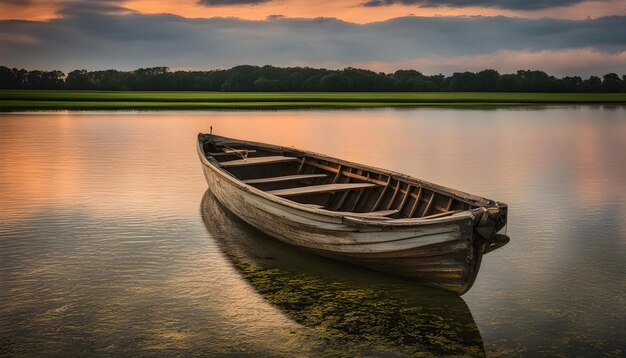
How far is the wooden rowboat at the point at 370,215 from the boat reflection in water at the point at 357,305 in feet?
0.80

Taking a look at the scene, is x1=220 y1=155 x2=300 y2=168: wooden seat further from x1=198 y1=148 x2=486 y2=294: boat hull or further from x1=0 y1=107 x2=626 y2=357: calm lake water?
x1=198 y1=148 x2=486 y2=294: boat hull

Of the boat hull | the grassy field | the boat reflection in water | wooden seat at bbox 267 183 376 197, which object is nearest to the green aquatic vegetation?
the boat reflection in water

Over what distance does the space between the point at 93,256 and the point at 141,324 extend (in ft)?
10.7

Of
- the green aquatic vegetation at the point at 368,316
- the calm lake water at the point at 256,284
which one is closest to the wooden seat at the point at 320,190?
the calm lake water at the point at 256,284

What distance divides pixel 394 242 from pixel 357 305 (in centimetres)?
94

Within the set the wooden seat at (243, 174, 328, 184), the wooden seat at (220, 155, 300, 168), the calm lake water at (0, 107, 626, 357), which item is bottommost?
the calm lake water at (0, 107, 626, 357)

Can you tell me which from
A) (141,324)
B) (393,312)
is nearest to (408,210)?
(393,312)

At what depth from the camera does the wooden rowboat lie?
786cm

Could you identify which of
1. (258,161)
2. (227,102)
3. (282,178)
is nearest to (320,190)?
(282,178)

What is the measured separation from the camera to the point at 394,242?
8.41 m

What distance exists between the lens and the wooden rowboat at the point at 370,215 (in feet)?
25.8

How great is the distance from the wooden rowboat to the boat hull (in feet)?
0.04

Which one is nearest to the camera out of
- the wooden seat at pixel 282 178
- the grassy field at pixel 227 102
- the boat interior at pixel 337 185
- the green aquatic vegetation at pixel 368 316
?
the green aquatic vegetation at pixel 368 316

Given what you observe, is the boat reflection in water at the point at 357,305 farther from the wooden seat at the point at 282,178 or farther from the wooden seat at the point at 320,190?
the wooden seat at the point at 282,178
